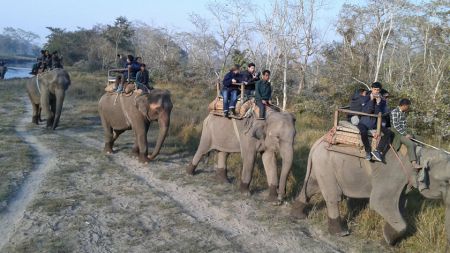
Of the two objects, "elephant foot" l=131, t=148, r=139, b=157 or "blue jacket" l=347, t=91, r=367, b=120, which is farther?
"elephant foot" l=131, t=148, r=139, b=157

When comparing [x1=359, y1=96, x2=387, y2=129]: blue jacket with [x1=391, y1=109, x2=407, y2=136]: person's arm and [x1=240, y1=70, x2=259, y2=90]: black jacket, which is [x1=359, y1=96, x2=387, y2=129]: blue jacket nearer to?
[x1=391, y1=109, x2=407, y2=136]: person's arm

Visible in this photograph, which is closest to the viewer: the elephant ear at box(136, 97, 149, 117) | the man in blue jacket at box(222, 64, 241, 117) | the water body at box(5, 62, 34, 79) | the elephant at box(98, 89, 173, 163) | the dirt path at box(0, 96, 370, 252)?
the dirt path at box(0, 96, 370, 252)

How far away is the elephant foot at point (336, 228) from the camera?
20.2 feet

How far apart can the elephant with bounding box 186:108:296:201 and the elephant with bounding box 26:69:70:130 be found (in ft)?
20.5

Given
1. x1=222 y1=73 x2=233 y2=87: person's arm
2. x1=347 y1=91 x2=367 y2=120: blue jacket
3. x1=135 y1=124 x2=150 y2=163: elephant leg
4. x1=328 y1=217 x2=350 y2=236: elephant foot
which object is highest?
x1=222 y1=73 x2=233 y2=87: person's arm

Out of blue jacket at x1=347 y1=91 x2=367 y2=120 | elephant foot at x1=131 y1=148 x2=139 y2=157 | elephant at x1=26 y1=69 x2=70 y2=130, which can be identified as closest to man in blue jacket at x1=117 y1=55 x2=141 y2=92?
elephant foot at x1=131 y1=148 x2=139 y2=157

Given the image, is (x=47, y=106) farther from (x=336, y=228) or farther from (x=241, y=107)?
(x=336, y=228)

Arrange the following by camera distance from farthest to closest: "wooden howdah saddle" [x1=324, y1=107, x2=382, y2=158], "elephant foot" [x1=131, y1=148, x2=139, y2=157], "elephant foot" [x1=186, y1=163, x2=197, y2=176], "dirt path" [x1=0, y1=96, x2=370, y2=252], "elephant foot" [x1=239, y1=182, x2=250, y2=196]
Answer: "elephant foot" [x1=131, y1=148, x2=139, y2=157] → "elephant foot" [x1=186, y1=163, x2=197, y2=176] → "elephant foot" [x1=239, y1=182, x2=250, y2=196] → "wooden howdah saddle" [x1=324, y1=107, x2=382, y2=158] → "dirt path" [x1=0, y1=96, x2=370, y2=252]

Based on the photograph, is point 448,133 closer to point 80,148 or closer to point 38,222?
point 80,148

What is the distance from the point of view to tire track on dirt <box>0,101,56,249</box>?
599 cm

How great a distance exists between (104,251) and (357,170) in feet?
11.0

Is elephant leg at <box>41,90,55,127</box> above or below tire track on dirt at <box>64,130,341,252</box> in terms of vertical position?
above

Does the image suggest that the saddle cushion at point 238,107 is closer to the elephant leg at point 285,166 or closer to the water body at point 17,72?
the elephant leg at point 285,166

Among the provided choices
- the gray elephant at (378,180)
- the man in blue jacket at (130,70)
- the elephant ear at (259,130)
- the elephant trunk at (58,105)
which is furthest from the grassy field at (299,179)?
the man in blue jacket at (130,70)
